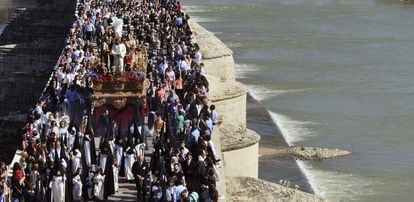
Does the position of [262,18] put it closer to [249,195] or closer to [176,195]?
[249,195]

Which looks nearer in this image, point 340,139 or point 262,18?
point 340,139

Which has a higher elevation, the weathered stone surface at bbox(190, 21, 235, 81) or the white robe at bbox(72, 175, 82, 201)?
the white robe at bbox(72, 175, 82, 201)

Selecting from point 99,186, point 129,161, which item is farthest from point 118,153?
point 99,186

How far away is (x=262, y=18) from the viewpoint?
63.5 metres

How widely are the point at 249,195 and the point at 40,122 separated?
423cm

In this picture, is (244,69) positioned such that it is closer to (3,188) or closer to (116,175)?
(116,175)

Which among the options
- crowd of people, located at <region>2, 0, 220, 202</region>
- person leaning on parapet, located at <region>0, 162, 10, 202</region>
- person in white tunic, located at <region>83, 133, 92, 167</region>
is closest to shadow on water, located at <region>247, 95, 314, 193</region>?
crowd of people, located at <region>2, 0, 220, 202</region>

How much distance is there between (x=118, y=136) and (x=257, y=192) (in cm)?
404

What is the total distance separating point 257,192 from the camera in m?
19.5

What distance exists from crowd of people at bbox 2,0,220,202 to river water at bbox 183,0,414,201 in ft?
27.8

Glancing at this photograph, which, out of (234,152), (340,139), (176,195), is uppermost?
(176,195)

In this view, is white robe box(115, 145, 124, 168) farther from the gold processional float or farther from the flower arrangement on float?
the flower arrangement on float

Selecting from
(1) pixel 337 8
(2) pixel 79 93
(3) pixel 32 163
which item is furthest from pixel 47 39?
(1) pixel 337 8

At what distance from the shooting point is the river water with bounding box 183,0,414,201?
3077cm
